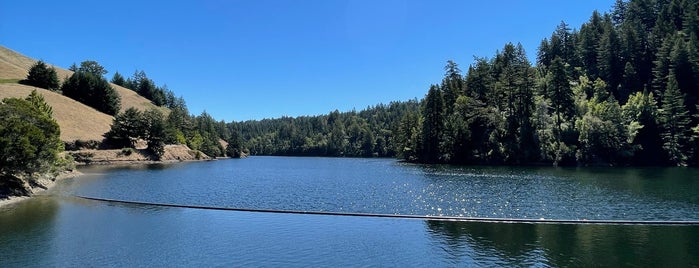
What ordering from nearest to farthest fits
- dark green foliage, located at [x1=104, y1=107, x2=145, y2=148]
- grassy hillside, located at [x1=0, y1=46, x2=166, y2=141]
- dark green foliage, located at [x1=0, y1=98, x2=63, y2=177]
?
dark green foliage, located at [x1=0, y1=98, x2=63, y2=177]
grassy hillside, located at [x1=0, y1=46, x2=166, y2=141]
dark green foliage, located at [x1=104, y1=107, x2=145, y2=148]

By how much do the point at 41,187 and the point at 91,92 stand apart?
11644 centimetres

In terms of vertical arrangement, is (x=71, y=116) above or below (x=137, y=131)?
above

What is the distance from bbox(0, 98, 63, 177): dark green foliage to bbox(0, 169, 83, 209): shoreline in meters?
2.14

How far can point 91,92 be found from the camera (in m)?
153

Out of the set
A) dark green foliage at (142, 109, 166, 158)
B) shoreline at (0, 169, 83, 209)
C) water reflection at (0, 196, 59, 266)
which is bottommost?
water reflection at (0, 196, 59, 266)

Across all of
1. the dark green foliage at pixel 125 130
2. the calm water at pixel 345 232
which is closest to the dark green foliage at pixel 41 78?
the dark green foliage at pixel 125 130

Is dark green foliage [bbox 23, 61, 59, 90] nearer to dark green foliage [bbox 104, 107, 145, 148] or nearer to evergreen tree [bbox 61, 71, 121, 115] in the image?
evergreen tree [bbox 61, 71, 121, 115]

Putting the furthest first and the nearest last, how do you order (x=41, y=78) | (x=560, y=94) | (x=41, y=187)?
1. (x=41, y=78)
2. (x=560, y=94)
3. (x=41, y=187)

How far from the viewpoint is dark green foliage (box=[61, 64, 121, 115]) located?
5930 inches

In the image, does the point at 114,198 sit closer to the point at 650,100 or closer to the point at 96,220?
the point at 96,220

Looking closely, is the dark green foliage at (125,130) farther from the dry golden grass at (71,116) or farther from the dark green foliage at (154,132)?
the dry golden grass at (71,116)

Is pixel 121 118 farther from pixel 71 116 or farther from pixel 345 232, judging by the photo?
pixel 345 232

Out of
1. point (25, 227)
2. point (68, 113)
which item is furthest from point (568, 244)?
point (68, 113)

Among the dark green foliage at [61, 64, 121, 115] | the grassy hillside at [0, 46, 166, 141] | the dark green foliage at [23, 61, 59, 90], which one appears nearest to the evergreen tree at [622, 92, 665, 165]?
the grassy hillside at [0, 46, 166, 141]
